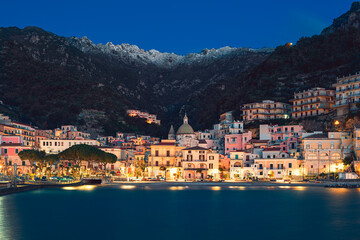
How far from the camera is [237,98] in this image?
154 m

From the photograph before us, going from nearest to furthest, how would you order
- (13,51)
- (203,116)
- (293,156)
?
(293,156), (203,116), (13,51)

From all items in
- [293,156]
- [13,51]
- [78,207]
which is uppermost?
[13,51]

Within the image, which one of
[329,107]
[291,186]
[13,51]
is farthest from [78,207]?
[13,51]

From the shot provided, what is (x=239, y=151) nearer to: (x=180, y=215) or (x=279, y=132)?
(x=279, y=132)

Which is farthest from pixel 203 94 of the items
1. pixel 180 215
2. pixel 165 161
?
pixel 180 215

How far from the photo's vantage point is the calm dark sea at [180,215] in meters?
41.9

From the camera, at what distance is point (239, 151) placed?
10350cm

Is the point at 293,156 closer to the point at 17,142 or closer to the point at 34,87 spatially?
the point at 17,142

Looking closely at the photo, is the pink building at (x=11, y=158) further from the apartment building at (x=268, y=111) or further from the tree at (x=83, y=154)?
the apartment building at (x=268, y=111)

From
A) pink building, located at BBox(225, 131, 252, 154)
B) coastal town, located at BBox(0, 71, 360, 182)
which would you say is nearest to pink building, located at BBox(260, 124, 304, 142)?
coastal town, located at BBox(0, 71, 360, 182)

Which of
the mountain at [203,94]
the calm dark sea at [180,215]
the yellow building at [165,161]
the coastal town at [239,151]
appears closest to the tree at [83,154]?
the coastal town at [239,151]

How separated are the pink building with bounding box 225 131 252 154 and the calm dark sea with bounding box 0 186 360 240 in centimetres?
4091

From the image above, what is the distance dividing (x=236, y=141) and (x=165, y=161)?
1786 centimetres

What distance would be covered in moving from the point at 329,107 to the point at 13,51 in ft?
429
